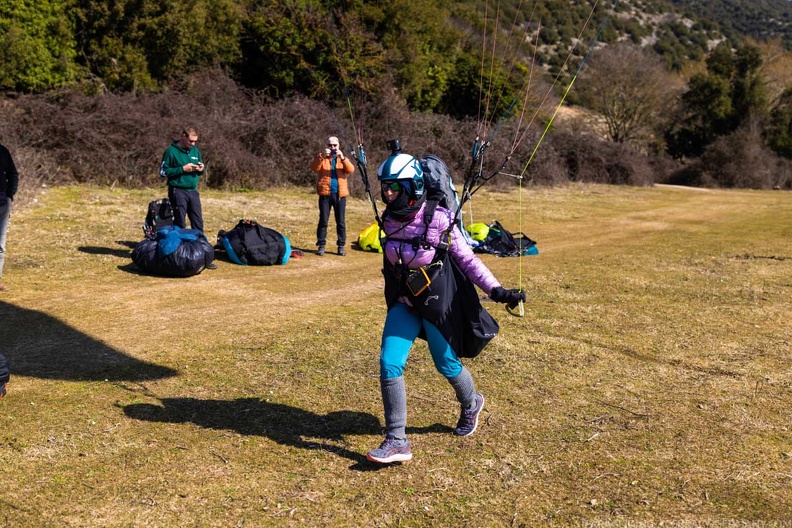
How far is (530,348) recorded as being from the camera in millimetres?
7219

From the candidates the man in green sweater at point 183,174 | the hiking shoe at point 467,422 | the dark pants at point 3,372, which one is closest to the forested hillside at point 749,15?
the man in green sweater at point 183,174

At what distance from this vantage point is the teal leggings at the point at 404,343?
4.50 meters

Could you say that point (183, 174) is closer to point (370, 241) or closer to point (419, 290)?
point (370, 241)

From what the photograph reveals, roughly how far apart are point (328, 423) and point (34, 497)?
1921mm

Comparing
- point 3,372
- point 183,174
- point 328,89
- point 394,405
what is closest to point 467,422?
point 394,405

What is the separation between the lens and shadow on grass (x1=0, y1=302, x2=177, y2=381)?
620 cm

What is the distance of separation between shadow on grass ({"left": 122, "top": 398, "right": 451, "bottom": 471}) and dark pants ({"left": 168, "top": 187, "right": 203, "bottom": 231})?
5919 mm

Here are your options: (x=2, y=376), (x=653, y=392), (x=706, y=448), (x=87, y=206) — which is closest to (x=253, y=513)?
(x=2, y=376)

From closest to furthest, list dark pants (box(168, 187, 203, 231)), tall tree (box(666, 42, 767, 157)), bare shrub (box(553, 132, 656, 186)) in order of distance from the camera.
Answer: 1. dark pants (box(168, 187, 203, 231))
2. bare shrub (box(553, 132, 656, 186))
3. tall tree (box(666, 42, 767, 157))

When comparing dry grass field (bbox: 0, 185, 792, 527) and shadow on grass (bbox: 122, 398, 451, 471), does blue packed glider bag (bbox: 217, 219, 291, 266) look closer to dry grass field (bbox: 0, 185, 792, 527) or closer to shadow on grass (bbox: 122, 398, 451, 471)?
dry grass field (bbox: 0, 185, 792, 527)

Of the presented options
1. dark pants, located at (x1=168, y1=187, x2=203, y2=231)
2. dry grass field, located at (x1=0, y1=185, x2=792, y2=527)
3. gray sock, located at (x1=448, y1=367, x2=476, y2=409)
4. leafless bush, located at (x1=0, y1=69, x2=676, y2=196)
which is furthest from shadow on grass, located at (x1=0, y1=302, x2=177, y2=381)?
leafless bush, located at (x1=0, y1=69, x2=676, y2=196)

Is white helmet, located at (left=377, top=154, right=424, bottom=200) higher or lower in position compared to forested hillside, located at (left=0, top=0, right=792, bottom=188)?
lower

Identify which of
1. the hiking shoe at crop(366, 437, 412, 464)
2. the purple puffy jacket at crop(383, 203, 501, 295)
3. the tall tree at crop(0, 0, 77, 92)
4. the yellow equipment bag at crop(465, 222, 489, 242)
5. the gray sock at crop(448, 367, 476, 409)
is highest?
the tall tree at crop(0, 0, 77, 92)

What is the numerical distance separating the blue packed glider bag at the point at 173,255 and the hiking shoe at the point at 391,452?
21.1ft
